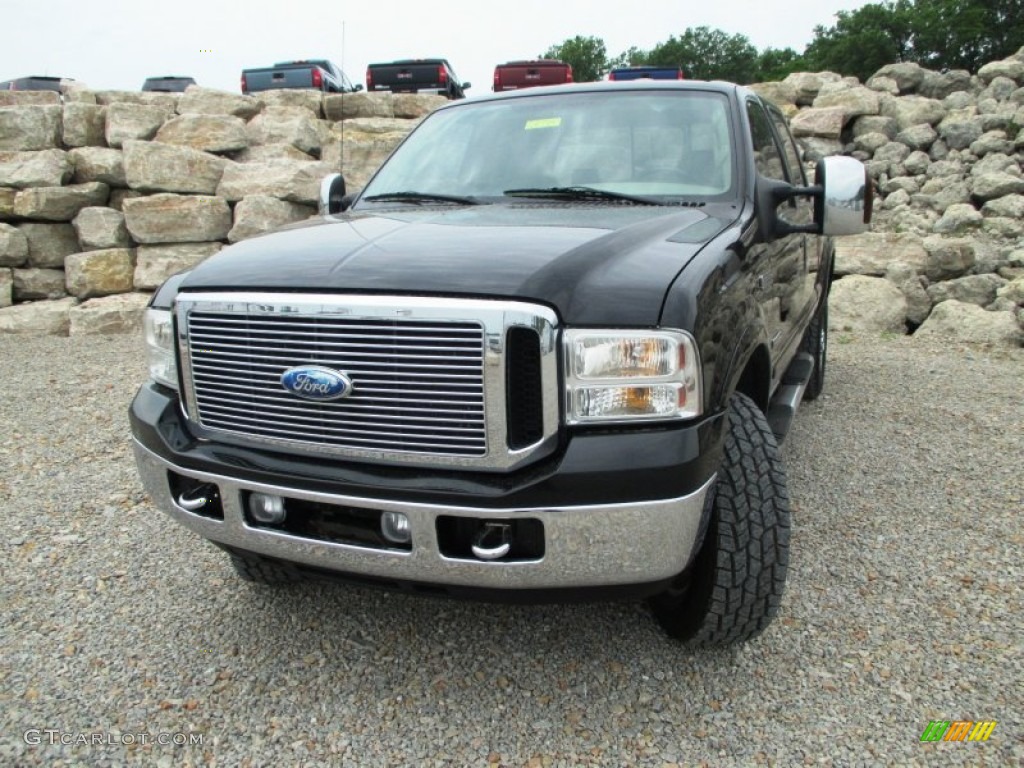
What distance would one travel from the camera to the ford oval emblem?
197cm

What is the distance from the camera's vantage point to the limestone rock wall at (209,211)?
26.5 ft

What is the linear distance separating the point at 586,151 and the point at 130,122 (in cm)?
848

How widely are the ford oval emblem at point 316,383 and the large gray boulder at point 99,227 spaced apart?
7.88 metres

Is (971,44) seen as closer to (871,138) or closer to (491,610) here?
(871,138)

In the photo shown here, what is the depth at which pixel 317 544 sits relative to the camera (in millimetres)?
2062

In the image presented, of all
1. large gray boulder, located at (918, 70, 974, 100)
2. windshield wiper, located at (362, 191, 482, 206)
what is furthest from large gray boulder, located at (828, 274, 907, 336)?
large gray boulder, located at (918, 70, 974, 100)

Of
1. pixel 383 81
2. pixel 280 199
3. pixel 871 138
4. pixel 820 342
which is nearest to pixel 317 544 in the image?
pixel 820 342

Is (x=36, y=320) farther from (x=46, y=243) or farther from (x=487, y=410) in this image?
(x=487, y=410)

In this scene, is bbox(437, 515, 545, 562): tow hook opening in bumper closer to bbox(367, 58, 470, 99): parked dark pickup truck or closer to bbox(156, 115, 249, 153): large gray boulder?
bbox(156, 115, 249, 153): large gray boulder

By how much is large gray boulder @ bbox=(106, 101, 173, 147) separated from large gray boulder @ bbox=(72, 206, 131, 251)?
114cm

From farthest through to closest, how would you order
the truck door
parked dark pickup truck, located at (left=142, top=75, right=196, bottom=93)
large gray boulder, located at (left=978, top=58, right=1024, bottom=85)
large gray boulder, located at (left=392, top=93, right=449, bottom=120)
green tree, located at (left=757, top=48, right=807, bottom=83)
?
1. green tree, located at (left=757, top=48, right=807, bottom=83)
2. parked dark pickup truck, located at (left=142, top=75, right=196, bottom=93)
3. large gray boulder, located at (left=978, top=58, right=1024, bottom=85)
4. large gray boulder, located at (left=392, top=93, right=449, bottom=120)
5. the truck door

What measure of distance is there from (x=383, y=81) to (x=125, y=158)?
9.64 metres

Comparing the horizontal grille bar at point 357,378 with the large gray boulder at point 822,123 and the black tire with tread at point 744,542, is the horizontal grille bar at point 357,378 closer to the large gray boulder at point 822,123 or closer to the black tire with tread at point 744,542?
the black tire with tread at point 744,542

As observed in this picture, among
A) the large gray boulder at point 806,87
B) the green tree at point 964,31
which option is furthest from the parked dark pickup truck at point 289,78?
the green tree at point 964,31
